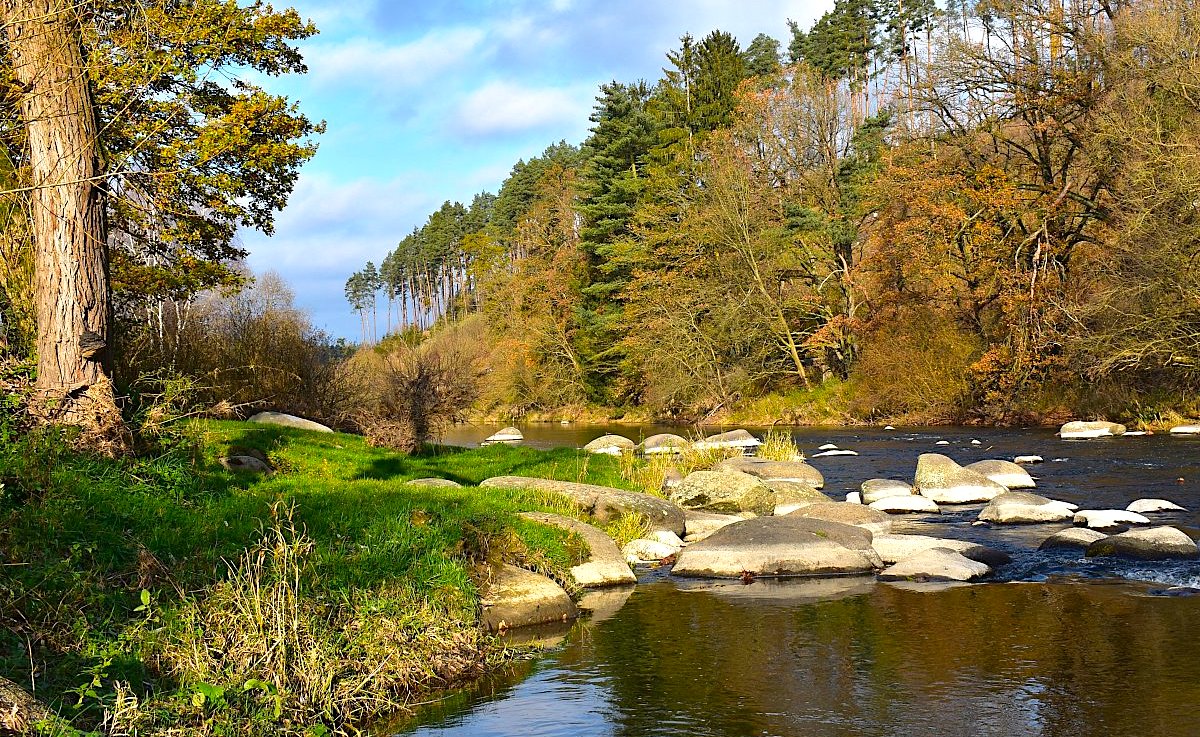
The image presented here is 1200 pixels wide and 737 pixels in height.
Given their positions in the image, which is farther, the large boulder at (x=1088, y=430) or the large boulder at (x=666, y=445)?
the large boulder at (x=1088, y=430)

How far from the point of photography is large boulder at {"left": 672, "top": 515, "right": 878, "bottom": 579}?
11.5 m

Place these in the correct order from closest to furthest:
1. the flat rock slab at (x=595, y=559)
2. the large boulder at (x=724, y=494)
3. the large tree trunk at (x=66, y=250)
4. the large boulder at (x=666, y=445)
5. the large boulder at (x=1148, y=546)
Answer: the large tree trunk at (x=66, y=250)
the flat rock slab at (x=595, y=559)
the large boulder at (x=1148, y=546)
the large boulder at (x=724, y=494)
the large boulder at (x=666, y=445)

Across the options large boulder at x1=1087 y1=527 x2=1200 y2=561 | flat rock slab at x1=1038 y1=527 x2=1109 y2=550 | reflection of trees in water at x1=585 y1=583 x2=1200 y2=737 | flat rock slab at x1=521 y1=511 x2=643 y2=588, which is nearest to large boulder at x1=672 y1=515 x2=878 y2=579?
flat rock slab at x1=521 y1=511 x2=643 y2=588

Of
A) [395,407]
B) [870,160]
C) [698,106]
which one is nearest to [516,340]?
[698,106]

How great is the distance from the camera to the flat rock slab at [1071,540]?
12155mm

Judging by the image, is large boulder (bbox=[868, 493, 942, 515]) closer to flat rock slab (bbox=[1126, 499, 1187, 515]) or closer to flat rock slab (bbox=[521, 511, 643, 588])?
flat rock slab (bbox=[1126, 499, 1187, 515])

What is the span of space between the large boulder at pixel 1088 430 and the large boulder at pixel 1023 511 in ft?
38.3

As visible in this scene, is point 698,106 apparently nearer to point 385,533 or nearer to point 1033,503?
point 1033,503

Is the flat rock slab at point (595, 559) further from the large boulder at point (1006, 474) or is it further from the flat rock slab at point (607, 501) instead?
the large boulder at point (1006, 474)

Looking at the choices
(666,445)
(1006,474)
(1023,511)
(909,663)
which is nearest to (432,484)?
(909,663)

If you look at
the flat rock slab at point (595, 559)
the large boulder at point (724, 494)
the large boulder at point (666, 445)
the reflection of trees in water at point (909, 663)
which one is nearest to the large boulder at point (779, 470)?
the large boulder at point (724, 494)

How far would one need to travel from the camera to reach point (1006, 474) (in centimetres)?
1823

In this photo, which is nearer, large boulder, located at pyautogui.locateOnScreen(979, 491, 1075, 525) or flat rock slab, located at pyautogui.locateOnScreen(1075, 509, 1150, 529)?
flat rock slab, located at pyautogui.locateOnScreen(1075, 509, 1150, 529)

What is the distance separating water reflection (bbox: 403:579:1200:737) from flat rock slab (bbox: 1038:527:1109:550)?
1.82 meters
